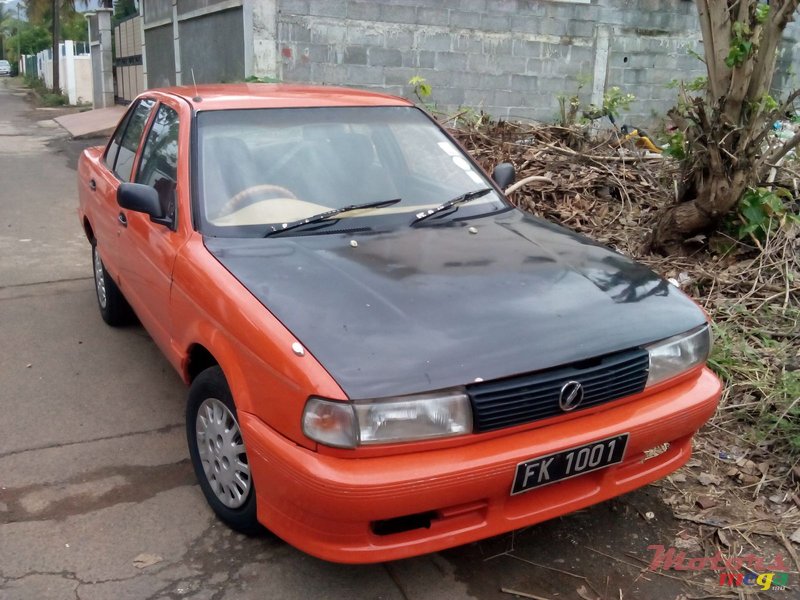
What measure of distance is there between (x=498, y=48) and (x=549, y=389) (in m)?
9.01

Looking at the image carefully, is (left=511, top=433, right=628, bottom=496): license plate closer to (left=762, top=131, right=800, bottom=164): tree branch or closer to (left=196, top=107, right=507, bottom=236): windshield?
(left=196, top=107, right=507, bottom=236): windshield

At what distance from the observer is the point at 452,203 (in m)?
3.64

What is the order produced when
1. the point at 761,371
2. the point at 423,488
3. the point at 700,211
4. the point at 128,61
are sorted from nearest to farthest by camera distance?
1. the point at 423,488
2. the point at 761,371
3. the point at 700,211
4. the point at 128,61

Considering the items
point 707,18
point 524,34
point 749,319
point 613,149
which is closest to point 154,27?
point 524,34

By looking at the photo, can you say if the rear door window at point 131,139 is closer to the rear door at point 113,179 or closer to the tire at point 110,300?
the rear door at point 113,179

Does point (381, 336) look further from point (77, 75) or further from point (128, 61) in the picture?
point (77, 75)

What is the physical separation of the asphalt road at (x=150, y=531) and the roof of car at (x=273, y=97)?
161cm

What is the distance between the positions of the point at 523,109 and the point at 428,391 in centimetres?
937

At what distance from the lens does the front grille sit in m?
2.38

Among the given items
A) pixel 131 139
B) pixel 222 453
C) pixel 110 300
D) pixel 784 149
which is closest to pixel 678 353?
pixel 222 453

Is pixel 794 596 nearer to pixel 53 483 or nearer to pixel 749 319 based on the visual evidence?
pixel 749 319

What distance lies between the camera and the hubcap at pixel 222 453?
279 centimetres

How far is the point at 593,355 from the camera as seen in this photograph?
254 centimetres

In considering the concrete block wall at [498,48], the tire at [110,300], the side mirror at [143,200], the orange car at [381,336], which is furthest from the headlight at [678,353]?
the concrete block wall at [498,48]
